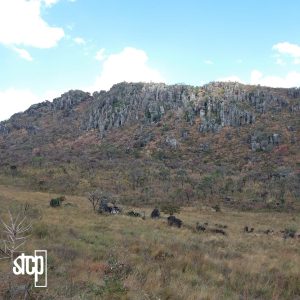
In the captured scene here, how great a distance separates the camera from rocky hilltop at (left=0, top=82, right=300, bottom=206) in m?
58.4

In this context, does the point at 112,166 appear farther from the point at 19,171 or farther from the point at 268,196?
the point at 268,196

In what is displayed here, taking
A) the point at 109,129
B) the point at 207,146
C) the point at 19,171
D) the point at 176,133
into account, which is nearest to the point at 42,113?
the point at 109,129

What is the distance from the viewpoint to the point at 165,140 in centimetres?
9350

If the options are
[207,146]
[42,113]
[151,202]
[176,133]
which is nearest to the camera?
[151,202]

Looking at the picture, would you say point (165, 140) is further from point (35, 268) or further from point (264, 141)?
point (35, 268)

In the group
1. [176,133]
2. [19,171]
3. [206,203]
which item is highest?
[176,133]

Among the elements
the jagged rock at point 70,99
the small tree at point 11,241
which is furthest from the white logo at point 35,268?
the jagged rock at point 70,99

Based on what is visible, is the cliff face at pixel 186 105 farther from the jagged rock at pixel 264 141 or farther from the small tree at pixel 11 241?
the small tree at pixel 11 241

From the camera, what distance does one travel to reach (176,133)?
9750cm

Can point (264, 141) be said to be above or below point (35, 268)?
above

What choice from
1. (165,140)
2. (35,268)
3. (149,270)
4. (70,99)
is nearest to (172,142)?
(165,140)

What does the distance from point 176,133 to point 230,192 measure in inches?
1770

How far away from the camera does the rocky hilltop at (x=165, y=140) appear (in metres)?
58.4

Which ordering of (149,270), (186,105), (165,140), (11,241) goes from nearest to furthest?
(149,270) < (11,241) < (165,140) < (186,105)
